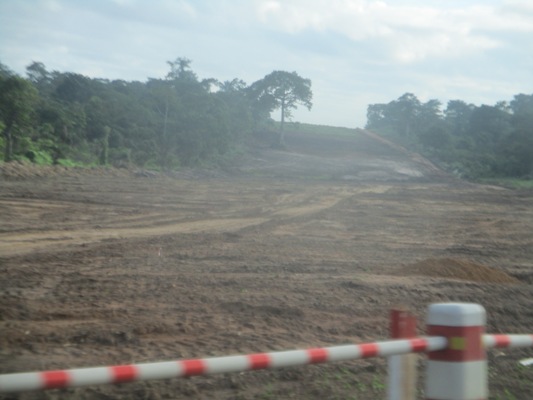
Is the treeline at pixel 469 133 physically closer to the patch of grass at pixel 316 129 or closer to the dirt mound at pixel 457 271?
the patch of grass at pixel 316 129

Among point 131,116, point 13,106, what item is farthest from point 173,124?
point 13,106

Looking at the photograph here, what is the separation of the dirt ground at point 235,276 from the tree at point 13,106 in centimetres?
307

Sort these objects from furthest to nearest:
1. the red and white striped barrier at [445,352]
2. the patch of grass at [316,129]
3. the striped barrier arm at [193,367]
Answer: the patch of grass at [316,129] → the red and white striped barrier at [445,352] → the striped barrier arm at [193,367]

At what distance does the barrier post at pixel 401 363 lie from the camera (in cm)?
409

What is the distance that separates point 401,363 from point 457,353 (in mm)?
301

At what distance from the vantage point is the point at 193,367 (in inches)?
131

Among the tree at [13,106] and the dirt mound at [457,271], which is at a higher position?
the tree at [13,106]

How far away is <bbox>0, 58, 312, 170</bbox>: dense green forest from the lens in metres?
37.5

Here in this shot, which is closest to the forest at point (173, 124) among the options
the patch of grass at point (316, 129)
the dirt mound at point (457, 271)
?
the patch of grass at point (316, 129)

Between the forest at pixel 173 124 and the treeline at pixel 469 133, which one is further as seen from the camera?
the treeline at pixel 469 133

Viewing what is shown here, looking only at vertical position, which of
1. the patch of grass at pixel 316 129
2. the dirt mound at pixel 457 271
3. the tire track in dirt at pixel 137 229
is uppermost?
the patch of grass at pixel 316 129

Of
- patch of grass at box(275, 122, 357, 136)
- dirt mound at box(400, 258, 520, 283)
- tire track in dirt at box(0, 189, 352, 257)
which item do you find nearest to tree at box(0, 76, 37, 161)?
tire track in dirt at box(0, 189, 352, 257)

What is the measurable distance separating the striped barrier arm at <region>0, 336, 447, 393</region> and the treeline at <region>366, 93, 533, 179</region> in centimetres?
5411

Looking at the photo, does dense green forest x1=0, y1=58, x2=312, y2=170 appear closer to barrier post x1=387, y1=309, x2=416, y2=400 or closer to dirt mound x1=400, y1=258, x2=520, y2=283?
dirt mound x1=400, y1=258, x2=520, y2=283
